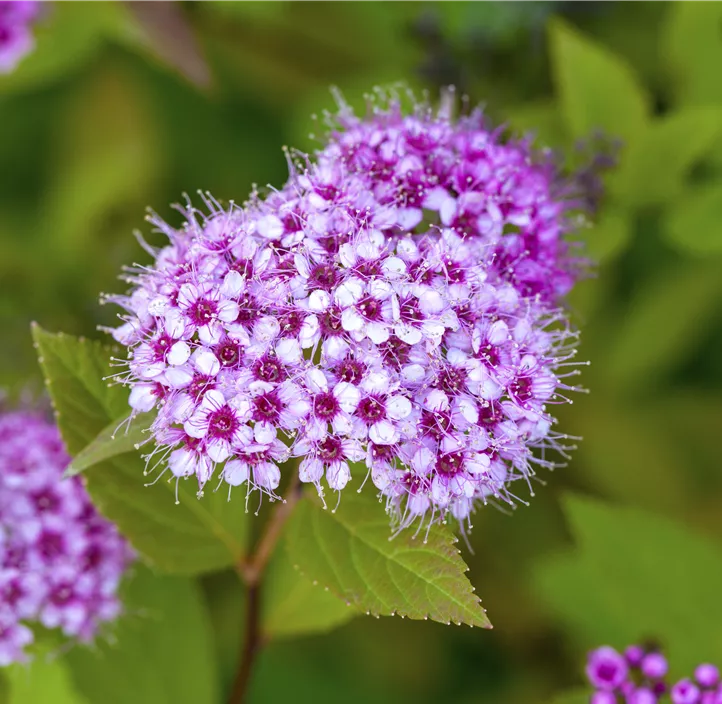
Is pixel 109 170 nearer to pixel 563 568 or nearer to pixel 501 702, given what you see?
pixel 563 568

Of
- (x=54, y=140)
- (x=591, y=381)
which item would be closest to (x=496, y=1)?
(x=591, y=381)

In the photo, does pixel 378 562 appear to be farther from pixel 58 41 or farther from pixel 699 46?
pixel 58 41

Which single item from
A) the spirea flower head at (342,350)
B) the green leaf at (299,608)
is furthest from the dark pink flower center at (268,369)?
the green leaf at (299,608)

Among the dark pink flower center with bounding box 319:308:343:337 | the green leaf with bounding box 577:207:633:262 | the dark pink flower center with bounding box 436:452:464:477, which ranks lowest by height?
the dark pink flower center with bounding box 436:452:464:477

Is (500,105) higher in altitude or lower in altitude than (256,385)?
higher

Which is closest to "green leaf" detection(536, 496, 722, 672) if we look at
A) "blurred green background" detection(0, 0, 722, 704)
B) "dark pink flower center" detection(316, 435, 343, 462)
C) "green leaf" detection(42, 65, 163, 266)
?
"blurred green background" detection(0, 0, 722, 704)

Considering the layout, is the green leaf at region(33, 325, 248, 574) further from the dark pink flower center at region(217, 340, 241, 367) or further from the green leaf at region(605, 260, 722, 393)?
the green leaf at region(605, 260, 722, 393)
